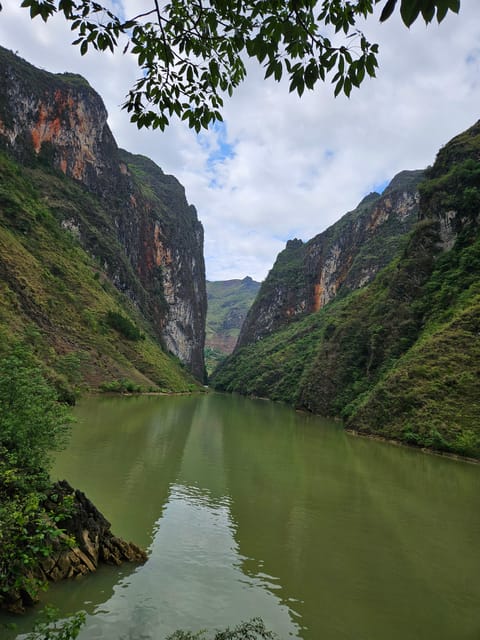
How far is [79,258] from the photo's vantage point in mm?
64500

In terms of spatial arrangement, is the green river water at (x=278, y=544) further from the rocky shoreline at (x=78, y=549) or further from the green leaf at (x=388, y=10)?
the green leaf at (x=388, y=10)

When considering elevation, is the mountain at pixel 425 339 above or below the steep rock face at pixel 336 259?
below

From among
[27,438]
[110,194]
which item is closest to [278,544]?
[27,438]

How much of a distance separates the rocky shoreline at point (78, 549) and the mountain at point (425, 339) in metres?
23.1

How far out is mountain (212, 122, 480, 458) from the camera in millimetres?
27469

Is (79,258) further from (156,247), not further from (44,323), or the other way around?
(156,247)

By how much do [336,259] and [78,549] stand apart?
138m

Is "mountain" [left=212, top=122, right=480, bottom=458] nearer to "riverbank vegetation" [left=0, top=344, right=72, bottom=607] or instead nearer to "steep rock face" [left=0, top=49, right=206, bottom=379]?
"riverbank vegetation" [left=0, top=344, right=72, bottom=607]

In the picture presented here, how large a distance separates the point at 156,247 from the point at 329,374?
8553 centimetres

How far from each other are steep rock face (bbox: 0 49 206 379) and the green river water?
69483mm

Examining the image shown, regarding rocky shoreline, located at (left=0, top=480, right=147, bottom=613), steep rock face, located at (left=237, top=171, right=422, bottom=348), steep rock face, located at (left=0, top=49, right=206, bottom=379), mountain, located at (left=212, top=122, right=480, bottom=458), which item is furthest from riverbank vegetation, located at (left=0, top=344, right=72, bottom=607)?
steep rock face, located at (left=237, top=171, right=422, bottom=348)

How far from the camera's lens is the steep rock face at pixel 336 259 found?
112750mm

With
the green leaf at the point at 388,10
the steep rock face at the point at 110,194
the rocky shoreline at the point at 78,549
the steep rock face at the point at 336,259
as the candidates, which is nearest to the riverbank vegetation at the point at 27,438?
the rocky shoreline at the point at 78,549

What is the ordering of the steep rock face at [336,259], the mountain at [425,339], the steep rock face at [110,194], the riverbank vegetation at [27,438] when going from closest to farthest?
the riverbank vegetation at [27,438], the mountain at [425,339], the steep rock face at [110,194], the steep rock face at [336,259]
